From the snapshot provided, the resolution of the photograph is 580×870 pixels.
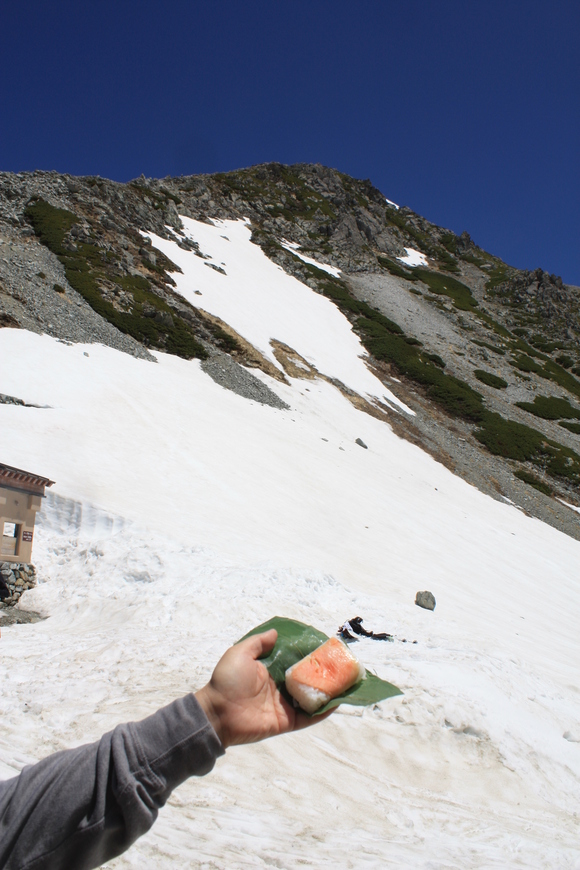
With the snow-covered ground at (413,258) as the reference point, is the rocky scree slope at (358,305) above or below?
below

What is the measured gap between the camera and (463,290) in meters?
80.6

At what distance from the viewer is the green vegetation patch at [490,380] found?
48.7 m

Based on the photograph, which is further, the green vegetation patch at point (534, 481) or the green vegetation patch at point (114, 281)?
the green vegetation patch at point (534, 481)

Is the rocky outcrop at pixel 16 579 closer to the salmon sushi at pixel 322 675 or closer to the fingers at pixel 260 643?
the fingers at pixel 260 643

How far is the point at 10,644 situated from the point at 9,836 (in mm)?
7217

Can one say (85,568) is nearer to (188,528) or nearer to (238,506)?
(188,528)

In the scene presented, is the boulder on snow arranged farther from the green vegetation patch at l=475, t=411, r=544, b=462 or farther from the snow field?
the green vegetation patch at l=475, t=411, r=544, b=462

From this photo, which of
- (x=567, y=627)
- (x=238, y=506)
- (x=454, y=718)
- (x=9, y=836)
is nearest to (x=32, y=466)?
(x=238, y=506)

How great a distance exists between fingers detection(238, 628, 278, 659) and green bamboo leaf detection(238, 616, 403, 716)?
0.11ft

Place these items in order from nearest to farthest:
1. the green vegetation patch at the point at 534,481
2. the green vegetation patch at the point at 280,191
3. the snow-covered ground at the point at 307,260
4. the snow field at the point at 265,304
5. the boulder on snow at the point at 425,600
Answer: the boulder on snow at the point at 425,600 < the green vegetation patch at the point at 534,481 < the snow field at the point at 265,304 < the snow-covered ground at the point at 307,260 < the green vegetation patch at the point at 280,191

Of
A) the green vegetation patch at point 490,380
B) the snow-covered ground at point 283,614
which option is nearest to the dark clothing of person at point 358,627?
the snow-covered ground at point 283,614

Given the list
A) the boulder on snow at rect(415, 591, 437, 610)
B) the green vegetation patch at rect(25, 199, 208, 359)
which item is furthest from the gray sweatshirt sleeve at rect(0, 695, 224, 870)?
the green vegetation patch at rect(25, 199, 208, 359)

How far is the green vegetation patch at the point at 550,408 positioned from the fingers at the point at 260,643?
1925 inches

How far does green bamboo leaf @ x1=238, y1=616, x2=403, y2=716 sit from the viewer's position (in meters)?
2.23
